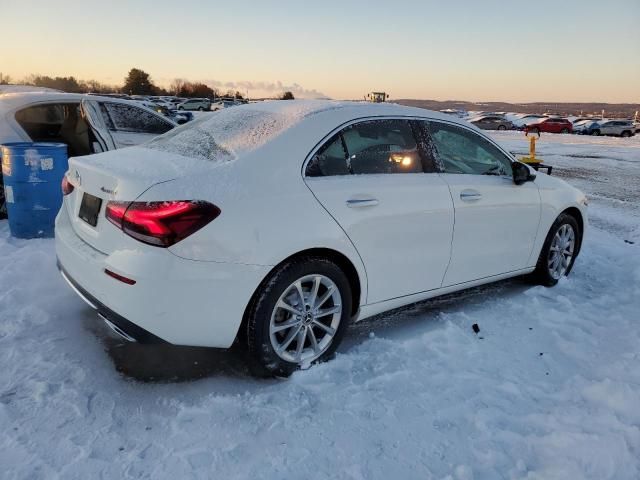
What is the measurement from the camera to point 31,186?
5.53m

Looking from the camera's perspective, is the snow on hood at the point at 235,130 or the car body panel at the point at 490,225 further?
the car body panel at the point at 490,225

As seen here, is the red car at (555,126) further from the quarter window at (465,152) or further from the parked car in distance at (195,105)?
the quarter window at (465,152)

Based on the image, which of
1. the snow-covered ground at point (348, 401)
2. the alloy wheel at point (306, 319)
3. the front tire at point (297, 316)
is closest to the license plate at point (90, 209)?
the snow-covered ground at point (348, 401)

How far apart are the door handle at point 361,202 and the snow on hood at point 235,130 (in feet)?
1.96

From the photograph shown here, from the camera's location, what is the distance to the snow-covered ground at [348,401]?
2455mm

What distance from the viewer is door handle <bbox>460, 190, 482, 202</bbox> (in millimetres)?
3818

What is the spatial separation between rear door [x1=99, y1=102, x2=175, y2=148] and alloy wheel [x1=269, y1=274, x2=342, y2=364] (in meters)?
4.83

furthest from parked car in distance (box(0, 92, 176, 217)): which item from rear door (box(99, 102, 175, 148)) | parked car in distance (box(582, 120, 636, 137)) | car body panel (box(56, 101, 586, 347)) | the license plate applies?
parked car in distance (box(582, 120, 636, 137))

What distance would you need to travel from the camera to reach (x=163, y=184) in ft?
8.90

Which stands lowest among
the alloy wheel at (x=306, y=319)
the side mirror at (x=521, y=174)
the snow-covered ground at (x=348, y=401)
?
the snow-covered ground at (x=348, y=401)

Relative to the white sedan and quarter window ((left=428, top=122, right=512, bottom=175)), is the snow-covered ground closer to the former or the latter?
the white sedan

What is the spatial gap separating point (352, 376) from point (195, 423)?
0.98 meters

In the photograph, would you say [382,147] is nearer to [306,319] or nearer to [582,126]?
[306,319]

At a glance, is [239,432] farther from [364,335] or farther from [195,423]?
[364,335]
